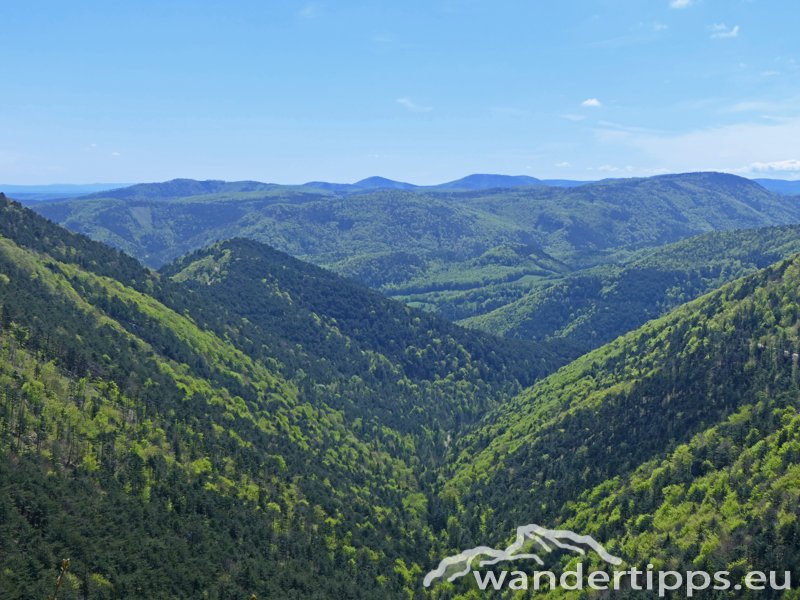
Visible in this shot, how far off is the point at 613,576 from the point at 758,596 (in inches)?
1598

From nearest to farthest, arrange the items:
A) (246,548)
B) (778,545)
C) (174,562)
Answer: (778,545) → (174,562) → (246,548)

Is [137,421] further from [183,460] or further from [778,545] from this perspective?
[778,545]

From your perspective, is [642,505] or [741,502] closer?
[741,502]

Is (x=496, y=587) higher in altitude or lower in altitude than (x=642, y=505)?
lower

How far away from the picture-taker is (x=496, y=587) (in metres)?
182

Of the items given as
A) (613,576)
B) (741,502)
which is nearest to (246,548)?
(613,576)

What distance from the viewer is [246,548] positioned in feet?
548

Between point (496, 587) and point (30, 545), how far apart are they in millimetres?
125220

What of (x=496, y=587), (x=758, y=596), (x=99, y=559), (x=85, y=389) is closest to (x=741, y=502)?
(x=758, y=596)

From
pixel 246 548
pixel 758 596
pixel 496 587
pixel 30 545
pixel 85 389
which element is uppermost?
pixel 85 389

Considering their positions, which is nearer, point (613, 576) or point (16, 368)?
point (613, 576)

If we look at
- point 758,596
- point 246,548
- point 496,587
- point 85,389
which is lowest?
point 496,587

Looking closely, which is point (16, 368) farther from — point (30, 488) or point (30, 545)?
point (30, 545)

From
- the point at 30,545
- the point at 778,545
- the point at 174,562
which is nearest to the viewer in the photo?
the point at 30,545
